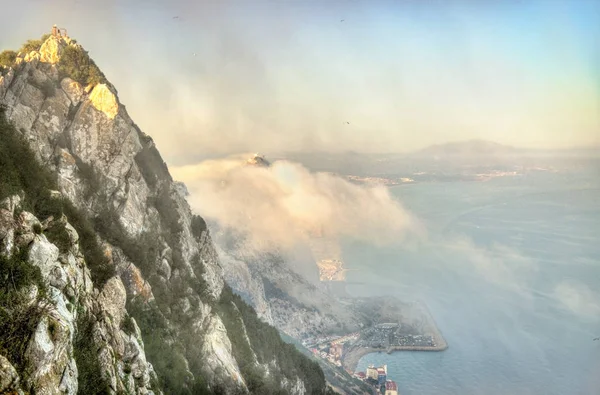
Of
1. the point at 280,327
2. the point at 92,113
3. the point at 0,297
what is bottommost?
the point at 280,327

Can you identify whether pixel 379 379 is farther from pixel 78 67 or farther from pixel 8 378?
pixel 8 378

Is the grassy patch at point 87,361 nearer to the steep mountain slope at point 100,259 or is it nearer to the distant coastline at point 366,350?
the steep mountain slope at point 100,259

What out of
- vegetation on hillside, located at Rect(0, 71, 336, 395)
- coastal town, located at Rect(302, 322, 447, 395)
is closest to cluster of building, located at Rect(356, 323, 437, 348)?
coastal town, located at Rect(302, 322, 447, 395)

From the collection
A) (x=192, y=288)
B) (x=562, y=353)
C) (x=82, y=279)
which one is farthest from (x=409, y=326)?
(x=82, y=279)

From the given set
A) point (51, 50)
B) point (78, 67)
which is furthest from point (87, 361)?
point (51, 50)

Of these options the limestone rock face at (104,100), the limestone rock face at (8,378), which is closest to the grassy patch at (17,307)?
the limestone rock face at (8,378)

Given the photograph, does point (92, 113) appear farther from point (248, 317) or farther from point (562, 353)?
point (562, 353)

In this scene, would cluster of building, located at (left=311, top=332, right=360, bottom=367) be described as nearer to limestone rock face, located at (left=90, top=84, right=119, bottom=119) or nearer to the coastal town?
the coastal town
